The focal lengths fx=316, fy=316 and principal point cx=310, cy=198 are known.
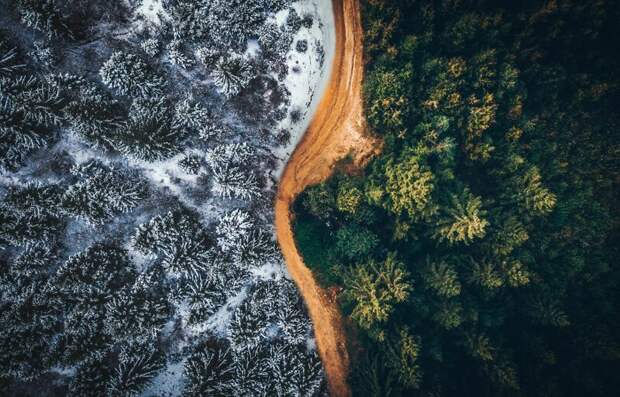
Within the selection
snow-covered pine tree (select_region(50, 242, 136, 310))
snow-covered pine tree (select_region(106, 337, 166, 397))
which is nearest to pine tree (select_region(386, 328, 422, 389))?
snow-covered pine tree (select_region(106, 337, 166, 397))

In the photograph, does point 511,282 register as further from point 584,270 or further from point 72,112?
point 72,112

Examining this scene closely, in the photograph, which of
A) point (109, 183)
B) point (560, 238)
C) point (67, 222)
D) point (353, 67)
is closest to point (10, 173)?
point (67, 222)

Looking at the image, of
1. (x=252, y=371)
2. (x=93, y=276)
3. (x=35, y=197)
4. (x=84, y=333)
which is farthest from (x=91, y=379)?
(x=35, y=197)

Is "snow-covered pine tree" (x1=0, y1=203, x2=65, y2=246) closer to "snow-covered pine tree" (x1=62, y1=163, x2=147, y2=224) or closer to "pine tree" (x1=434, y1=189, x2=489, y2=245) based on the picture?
"snow-covered pine tree" (x1=62, y1=163, x2=147, y2=224)

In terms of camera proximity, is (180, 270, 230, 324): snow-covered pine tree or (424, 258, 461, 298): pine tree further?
(180, 270, 230, 324): snow-covered pine tree

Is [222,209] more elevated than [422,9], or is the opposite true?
[422,9]

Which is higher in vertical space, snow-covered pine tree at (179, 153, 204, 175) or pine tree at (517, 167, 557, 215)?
pine tree at (517, 167, 557, 215)

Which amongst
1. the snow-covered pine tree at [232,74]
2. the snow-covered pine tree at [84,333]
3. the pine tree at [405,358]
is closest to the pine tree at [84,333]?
the snow-covered pine tree at [84,333]
